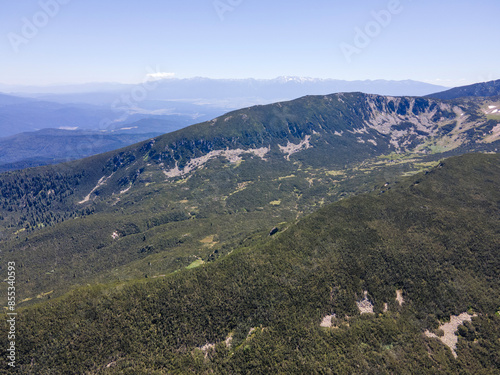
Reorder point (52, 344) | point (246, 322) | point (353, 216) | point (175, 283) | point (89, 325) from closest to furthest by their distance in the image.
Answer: point (52, 344) < point (89, 325) < point (246, 322) < point (175, 283) < point (353, 216)

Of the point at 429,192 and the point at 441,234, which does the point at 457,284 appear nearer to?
the point at 441,234

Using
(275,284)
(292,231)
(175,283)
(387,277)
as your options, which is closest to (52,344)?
(175,283)

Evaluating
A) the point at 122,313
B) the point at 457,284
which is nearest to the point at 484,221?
the point at 457,284

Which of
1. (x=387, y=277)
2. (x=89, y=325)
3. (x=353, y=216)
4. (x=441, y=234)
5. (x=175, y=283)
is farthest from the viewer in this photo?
(x=353, y=216)

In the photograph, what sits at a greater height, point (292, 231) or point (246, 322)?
point (292, 231)

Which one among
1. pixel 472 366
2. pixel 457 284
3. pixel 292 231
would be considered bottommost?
pixel 472 366

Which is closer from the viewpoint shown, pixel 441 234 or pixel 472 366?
pixel 472 366

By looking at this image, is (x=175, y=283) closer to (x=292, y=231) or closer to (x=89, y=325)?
(x=89, y=325)
